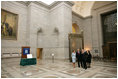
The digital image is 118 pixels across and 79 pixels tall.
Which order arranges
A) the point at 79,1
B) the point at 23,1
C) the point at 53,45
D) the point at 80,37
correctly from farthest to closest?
the point at 79,1, the point at 53,45, the point at 23,1, the point at 80,37

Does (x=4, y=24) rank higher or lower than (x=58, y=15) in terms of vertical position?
lower

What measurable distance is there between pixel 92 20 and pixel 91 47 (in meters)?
4.96

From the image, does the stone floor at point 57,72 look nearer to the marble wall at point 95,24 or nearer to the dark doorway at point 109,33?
the dark doorway at point 109,33

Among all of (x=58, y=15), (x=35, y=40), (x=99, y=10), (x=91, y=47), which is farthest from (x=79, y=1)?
(x=35, y=40)

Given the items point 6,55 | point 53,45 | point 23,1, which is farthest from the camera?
point 53,45

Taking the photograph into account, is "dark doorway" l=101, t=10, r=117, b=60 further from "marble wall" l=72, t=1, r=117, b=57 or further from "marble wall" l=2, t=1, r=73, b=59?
"marble wall" l=2, t=1, r=73, b=59

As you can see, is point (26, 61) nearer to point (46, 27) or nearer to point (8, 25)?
point (8, 25)

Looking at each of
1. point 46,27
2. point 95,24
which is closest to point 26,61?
point 46,27

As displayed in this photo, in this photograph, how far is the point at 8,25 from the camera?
37.7ft

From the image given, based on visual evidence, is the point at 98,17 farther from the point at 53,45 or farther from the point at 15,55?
the point at 15,55

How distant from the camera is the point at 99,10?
16.5 metres

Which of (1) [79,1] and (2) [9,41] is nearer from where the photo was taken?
(2) [9,41]

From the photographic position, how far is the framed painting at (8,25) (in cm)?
1102

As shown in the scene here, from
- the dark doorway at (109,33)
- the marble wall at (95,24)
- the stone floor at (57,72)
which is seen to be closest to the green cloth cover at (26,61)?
the stone floor at (57,72)
